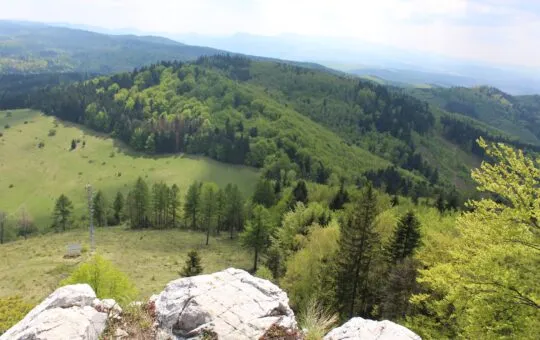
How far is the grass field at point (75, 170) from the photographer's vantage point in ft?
443

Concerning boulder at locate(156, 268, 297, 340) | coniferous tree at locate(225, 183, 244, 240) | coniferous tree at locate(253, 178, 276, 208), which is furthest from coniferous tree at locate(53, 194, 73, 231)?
boulder at locate(156, 268, 297, 340)

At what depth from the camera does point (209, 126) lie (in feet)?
646

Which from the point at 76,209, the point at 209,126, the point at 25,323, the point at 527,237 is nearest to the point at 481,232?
the point at 527,237

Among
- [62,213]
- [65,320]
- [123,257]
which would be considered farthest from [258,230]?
[62,213]

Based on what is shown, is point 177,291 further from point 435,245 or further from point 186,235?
point 186,235

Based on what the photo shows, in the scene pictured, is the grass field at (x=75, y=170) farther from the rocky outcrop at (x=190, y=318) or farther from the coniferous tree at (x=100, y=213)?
the rocky outcrop at (x=190, y=318)

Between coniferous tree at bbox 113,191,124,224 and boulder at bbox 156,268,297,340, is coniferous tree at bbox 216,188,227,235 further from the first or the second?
boulder at bbox 156,268,297,340

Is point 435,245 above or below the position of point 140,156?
above

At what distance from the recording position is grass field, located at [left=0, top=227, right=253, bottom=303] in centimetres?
5905

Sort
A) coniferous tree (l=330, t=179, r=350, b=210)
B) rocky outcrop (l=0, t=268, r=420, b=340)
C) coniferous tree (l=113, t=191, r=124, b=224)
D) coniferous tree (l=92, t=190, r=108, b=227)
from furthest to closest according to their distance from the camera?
coniferous tree (l=113, t=191, r=124, b=224)
coniferous tree (l=92, t=190, r=108, b=227)
coniferous tree (l=330, t=179, r=350, b=210)
rocky outcrop (l=0, t=268, r=420, b=340)

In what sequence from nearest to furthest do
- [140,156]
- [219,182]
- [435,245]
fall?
[435,245] < [219,182] < [140,156]

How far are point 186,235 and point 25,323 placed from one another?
8260 cm

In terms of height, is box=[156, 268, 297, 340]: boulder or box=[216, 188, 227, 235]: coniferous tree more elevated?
box=[156, 268, 297, 340]: boulder

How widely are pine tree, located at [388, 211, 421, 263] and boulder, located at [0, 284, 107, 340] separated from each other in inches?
1311
